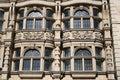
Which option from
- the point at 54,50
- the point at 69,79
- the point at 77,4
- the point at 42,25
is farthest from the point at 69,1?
the point at 69,79

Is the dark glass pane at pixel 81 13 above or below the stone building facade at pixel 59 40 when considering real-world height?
above

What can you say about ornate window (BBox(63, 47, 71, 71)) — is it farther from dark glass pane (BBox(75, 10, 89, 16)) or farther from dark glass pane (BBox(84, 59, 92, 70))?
dark glass pane (BBox(75, 10, 89, 16))

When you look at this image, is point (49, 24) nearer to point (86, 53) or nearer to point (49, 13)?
point (49, 13)

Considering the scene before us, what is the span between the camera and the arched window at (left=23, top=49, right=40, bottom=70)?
1008 inches

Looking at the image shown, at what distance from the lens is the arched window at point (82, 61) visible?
25.4 meters

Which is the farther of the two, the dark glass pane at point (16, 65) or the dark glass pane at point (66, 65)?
the dark glass pane at point (16, 65)

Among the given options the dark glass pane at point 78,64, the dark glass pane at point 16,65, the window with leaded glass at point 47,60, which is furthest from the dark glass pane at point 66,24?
the dark glass pane at point 16,65

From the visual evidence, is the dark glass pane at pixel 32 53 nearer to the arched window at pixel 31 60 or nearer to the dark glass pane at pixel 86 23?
the arched window at pixel 31 60

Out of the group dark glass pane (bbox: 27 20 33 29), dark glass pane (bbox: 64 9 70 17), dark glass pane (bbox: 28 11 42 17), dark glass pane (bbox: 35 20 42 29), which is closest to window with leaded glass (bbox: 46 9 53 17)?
dark glass pane (bbox: 28 11 42 17)

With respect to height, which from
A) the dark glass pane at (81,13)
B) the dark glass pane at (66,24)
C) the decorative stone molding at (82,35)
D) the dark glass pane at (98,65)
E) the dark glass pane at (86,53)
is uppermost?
the dark glass pane at (81,13)

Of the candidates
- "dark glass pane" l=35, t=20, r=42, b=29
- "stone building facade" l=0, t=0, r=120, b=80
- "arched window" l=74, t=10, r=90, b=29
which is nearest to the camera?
"stone building facade" l=0, t=0, r=120, b=80

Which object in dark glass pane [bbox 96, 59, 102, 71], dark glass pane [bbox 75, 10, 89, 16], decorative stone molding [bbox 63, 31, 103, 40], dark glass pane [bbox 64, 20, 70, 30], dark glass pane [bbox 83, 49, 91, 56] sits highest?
dark glass pane [bbox 75, 10, 89, 16]

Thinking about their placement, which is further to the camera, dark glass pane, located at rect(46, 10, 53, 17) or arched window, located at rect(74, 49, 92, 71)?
dark glass pane, located at rect(46, 10, 53, 17)

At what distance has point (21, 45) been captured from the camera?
2644 cm
